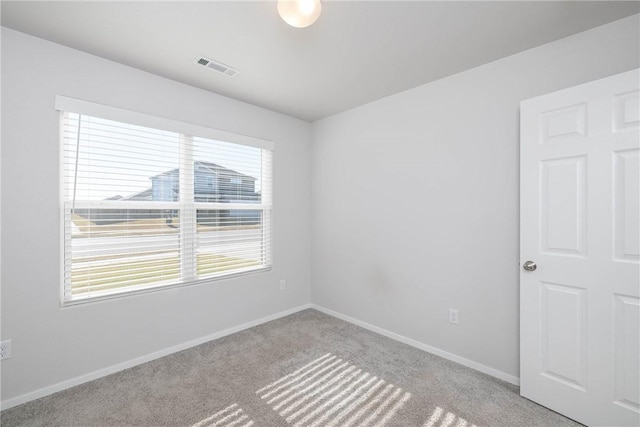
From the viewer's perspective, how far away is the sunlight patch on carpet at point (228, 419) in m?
1.75

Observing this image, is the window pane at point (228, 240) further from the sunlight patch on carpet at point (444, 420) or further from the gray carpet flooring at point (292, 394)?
the sunlight patch on carpet at point (444, 420)

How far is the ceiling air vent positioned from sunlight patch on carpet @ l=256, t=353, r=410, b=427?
8.53ft

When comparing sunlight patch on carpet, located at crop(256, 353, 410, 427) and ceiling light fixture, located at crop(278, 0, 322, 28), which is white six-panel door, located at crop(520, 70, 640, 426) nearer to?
sunlight patch on carpet, located at crop(256, 353, 410, 427)

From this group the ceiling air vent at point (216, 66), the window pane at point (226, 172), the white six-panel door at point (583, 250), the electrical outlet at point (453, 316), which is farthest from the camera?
the window pane at point (226, 172)

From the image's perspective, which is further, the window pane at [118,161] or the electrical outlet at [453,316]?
the electrical outlet at [453,316]

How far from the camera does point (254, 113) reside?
10.7ft

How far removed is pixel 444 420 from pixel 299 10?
2.56m

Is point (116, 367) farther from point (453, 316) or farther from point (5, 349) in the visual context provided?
point (453, 316)

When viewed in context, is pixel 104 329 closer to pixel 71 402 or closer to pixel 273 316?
pixel 71 402

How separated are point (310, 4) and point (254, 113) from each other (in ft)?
6.44

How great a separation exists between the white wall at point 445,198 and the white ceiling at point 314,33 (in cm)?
22

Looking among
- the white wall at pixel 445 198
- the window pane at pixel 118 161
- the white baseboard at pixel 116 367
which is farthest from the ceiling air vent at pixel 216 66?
the white baseboard at pixel 116 367

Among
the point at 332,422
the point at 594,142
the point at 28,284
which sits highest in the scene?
the point at 594,142

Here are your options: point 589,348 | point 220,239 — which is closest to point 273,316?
point 220,239
